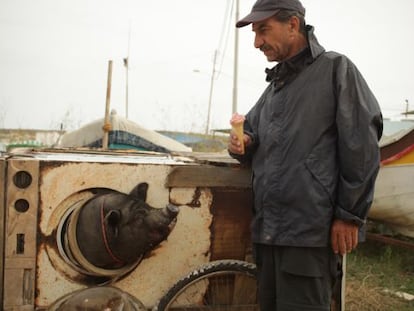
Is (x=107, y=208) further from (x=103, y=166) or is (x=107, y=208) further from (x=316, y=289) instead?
(x=316, y=289)

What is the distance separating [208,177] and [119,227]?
64 centimetres

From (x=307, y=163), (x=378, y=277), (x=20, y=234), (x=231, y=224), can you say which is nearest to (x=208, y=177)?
(x=231, y=224)

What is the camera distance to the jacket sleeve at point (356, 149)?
1814 mm

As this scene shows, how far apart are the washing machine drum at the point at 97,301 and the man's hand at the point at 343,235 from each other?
1183 millimetres

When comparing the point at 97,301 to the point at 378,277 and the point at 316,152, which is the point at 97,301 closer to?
the point at 316,152

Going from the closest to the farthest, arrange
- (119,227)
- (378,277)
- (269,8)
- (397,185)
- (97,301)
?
(269,8) < (97,301) < (119,227) < (378,277) < (397,185)

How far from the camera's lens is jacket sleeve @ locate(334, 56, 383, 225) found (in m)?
1.81

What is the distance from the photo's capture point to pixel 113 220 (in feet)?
7.63

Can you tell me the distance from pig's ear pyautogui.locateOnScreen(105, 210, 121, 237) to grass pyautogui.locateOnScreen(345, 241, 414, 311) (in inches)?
103

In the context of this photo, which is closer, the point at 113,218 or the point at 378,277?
the point at 113,218

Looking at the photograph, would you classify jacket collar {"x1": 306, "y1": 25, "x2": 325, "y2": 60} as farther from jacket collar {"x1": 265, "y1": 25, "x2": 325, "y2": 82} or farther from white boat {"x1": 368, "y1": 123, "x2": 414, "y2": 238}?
white boat {"x1": 368, "y1": 123, "x2": 414, "y2": 238}

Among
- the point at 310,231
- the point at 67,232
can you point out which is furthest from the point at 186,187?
the point at 310,231

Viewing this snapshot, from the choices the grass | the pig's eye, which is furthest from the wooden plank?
the grass

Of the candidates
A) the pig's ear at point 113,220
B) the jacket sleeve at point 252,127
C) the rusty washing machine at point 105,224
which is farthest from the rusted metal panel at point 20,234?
the jacket sleeve at point 252,127
